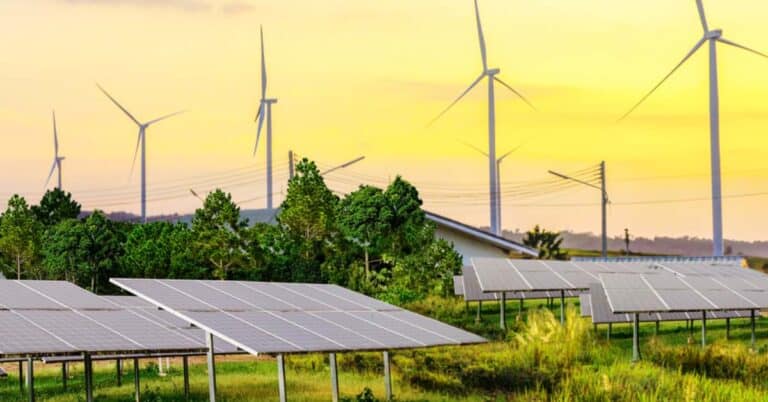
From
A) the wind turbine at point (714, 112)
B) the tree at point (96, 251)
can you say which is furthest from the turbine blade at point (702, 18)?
the tree at point (96, 251)

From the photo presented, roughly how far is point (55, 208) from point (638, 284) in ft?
151

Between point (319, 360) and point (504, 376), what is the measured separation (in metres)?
9.08

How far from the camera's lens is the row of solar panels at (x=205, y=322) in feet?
69.7

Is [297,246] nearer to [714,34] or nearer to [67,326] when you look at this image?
[714,34]

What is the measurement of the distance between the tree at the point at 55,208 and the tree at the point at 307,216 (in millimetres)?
19572

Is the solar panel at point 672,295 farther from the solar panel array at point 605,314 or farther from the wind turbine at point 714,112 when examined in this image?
the wind turbine at point 714,112

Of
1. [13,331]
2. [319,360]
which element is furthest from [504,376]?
[13,331]

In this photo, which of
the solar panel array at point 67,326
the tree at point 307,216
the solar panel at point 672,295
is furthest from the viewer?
the tree at point 307,216

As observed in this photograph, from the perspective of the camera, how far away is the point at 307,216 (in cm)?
5928

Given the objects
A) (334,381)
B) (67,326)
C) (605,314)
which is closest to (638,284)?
(605,314)

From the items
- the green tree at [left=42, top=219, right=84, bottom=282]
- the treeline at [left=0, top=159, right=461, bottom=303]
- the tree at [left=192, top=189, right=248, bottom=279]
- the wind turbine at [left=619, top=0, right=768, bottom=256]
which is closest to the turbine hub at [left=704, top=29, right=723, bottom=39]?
the wind turbine at [left=619, top=0, right=768, bottom=256]

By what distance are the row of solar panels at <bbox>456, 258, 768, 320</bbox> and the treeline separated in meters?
5.67

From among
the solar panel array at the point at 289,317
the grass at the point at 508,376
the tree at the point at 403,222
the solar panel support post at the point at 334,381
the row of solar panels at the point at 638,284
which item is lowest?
the grass at the point at 508,376

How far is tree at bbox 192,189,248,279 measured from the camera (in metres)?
57.0
